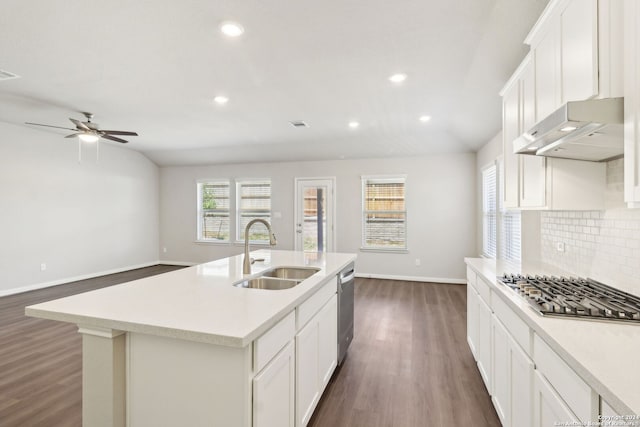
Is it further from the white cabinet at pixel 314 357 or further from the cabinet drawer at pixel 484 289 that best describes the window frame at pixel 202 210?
the cabinet drawer at pixel 484 289

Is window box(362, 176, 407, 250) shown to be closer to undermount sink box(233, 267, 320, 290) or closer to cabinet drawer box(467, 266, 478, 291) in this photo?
cabinet drawer box(467, 266, 478, 291)

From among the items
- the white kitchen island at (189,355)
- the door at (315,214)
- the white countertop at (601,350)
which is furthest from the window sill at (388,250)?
the white kitchen island at (189,355)

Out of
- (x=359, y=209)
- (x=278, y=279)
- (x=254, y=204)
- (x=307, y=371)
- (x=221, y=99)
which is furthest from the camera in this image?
(x=254, y=204)

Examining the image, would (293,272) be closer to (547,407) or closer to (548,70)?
(547,407)

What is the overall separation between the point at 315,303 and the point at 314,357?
34 centimetres

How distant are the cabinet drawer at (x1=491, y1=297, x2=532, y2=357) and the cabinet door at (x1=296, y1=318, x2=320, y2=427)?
3.63 feet

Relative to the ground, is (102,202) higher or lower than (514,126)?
lower

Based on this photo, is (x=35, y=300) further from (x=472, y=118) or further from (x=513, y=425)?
(x=472, y=118)

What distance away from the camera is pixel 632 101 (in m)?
1.15

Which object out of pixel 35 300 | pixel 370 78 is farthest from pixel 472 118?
pixel 35 300

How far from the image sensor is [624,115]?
3.93ft

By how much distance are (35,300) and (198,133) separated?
3462 millimetres

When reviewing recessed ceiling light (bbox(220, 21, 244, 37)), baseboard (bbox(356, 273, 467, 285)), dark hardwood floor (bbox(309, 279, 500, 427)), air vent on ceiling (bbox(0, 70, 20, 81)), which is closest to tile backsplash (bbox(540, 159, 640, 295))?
dark hardwood floor (bbox(309, 279, 500, 427))

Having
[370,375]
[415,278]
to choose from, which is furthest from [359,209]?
[370,375]
